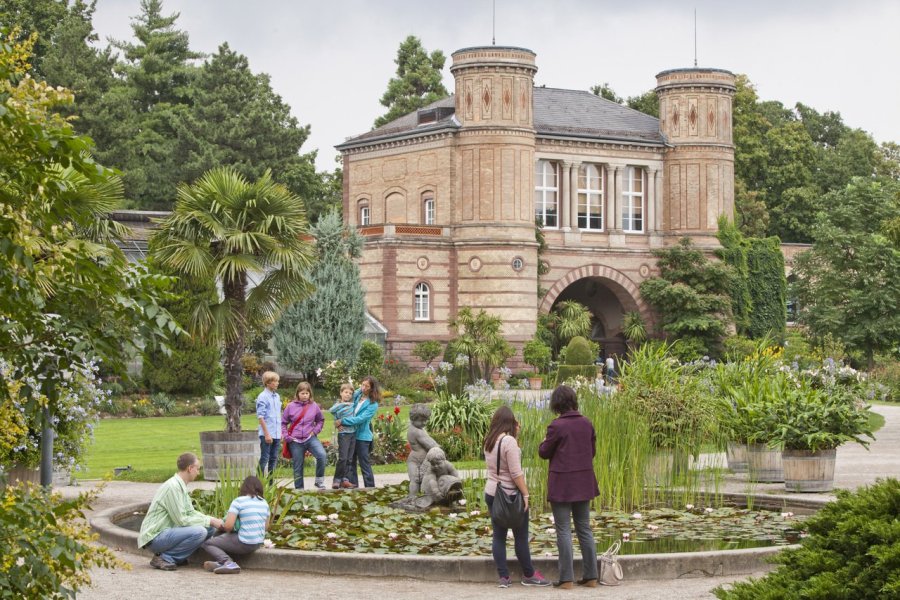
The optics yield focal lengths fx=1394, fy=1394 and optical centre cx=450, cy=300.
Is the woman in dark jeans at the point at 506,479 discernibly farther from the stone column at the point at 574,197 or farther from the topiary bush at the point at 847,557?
the stone column at the point at 574,197

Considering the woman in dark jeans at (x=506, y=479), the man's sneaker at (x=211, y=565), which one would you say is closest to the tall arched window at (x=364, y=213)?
the man's sneaker at (x=211, y=565)

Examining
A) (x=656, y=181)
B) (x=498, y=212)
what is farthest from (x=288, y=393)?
(x=656, y=181)

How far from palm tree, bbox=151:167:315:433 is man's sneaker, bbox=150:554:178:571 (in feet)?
28.0

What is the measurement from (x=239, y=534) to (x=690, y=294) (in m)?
45.2

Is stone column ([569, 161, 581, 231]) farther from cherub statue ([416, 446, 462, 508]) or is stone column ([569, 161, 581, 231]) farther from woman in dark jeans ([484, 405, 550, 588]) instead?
woman in dark jeans ([484, 405, 550, 588])

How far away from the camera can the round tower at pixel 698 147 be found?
58781 millimetres

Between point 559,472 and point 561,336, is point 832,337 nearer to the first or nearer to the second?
point 561,336

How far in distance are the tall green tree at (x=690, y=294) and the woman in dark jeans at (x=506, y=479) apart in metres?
44.6

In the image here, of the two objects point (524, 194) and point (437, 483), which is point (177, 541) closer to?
point (437, 483)

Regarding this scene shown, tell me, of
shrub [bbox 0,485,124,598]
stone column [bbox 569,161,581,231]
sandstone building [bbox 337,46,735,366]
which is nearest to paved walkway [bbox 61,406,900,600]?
shrub [bbox 0,485,124,598]

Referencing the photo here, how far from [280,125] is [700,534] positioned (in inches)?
2168

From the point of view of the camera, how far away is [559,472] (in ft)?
37.7

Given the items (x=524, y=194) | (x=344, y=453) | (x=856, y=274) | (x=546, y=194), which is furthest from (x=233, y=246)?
(x=856, y=274)

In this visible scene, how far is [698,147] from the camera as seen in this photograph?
59000 millimetres
